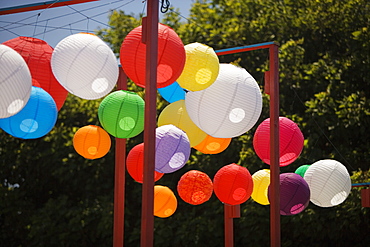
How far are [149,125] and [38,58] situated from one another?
1.42m

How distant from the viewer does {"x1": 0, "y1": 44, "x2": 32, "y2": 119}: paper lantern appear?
13.6ft

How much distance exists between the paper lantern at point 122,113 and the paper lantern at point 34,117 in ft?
2.29

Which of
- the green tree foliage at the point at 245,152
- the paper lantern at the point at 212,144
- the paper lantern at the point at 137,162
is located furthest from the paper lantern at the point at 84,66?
the green tree foliage at the point at 245,152

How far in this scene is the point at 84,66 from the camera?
4855mm

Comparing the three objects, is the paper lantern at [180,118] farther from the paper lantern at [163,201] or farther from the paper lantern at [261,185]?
the paper lantern at [261,185]

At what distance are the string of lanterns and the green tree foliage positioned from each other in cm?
A: 335

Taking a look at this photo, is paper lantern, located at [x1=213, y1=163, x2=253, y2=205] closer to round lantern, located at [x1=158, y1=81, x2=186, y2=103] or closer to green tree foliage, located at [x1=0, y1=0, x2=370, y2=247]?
round lantern, located at [x1=158, y1=81, x2=186, y2=103]

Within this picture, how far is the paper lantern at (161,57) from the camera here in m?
4.65

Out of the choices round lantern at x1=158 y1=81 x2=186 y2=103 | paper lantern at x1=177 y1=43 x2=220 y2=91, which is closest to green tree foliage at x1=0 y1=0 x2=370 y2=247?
round lantern at x1=158 y1=81 x2=186 y2=103

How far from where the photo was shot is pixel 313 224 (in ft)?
32.1

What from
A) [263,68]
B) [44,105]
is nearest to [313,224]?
[263,68]

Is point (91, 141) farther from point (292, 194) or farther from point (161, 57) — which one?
point (292, 194)

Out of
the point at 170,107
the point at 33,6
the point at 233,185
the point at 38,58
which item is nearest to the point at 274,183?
the point at 233,185

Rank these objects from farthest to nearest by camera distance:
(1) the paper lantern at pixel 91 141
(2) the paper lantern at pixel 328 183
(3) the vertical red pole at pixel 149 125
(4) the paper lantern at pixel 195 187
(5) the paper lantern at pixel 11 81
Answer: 1. (2) the paper lantern at pixel 328 183
2. (4) the paper lantern at pixel 195 187
3. (1) the paper lantern at pixel 91 141
4. (3) the vertical red pole at pixel 149 125
5. (5) the paper lantern at pixel 11 81
